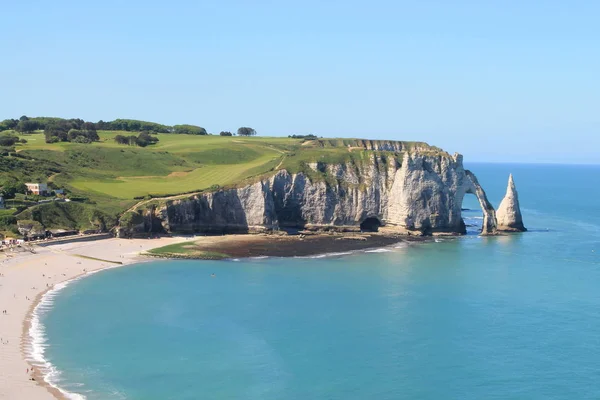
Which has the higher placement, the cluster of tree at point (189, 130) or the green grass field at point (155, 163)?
the cluster of tree at point (189, 130)

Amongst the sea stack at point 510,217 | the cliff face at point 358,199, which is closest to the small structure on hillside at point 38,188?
the cliff face at point 358,199

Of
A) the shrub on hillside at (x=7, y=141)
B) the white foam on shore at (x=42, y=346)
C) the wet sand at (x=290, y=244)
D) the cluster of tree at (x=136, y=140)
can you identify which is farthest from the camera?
the cluster of tree at (x=136, y=140)

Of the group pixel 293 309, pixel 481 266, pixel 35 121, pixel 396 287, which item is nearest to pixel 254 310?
pixel 293 309

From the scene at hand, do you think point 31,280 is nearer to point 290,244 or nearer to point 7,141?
point 290,244

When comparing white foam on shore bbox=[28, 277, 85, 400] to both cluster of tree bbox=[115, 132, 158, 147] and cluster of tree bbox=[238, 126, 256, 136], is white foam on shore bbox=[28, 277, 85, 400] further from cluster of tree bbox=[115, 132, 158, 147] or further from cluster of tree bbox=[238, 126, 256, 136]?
cluster of tree bbox=[238, 126, 256, 136]

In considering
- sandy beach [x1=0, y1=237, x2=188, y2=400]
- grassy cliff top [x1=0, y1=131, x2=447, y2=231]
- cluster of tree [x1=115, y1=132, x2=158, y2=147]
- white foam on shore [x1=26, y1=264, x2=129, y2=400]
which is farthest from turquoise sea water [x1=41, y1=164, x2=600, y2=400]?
cluster of tree [x1=115, y1=132, x2=158, y2=147]

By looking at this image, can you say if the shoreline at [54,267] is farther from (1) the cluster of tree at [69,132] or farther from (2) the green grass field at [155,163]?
(1) the cluster of tree at [69,132]

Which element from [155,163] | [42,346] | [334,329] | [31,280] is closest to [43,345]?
[42,346]

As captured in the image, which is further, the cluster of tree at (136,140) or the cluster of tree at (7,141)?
the cluster of tree at (136,140)
